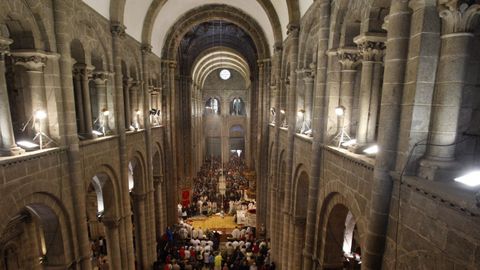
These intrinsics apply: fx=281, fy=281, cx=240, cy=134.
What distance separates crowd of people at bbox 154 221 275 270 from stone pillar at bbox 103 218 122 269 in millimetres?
2430

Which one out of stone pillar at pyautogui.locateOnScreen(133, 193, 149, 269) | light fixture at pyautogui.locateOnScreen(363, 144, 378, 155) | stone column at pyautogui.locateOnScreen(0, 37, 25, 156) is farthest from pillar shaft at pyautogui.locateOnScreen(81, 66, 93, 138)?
light fixture at pyautogui.locateOnScreen(363, 144, 378, 155)

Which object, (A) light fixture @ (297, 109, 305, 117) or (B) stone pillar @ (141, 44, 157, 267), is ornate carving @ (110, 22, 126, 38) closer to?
(B) stone pillar @ (141, 44, 157, 267)

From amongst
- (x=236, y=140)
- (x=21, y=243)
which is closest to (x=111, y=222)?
(x=21, y=243)

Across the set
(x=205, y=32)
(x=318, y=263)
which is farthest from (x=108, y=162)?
(x=205, y=32)

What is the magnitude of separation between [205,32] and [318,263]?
19780 mm

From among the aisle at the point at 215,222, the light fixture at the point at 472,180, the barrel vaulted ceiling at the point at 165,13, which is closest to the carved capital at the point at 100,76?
the barrel vaulted ceiling at the point at 165,13

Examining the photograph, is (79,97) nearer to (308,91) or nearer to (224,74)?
(308,91)

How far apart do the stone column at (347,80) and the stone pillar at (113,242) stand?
8353 millimetres

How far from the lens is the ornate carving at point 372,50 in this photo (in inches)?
209

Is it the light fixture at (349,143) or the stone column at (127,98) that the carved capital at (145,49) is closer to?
the stone column at (127,98)

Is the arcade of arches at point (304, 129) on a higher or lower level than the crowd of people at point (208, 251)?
higher

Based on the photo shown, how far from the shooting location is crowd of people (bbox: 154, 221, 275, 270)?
42.3 feet

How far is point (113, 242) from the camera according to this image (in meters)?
10.1

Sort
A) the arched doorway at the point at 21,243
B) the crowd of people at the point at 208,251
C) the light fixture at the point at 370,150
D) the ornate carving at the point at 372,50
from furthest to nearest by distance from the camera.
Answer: the crowd of people at the point at 208,251
the arched doorway at the point at 21,243
the light fixture at the point at 370,150
the ornate carving at the point at 372,50
